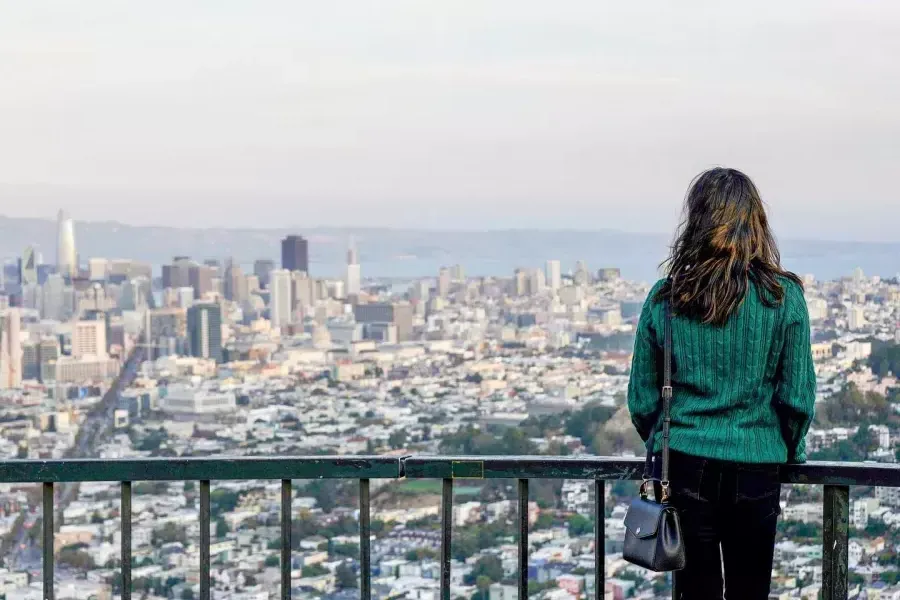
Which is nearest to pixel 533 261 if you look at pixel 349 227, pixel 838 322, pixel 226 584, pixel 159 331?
pixel 349 227

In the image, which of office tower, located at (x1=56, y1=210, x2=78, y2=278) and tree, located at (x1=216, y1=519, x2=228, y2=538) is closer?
tree, located at (x1=216, y1=519, x2=228, y2=538)

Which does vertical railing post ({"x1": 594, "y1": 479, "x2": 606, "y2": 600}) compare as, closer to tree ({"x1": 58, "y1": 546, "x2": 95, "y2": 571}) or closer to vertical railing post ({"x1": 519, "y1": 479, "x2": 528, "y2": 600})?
vertical railing post ({"x1": 519, "y1": 479, "x2": 528, "y2": 600})

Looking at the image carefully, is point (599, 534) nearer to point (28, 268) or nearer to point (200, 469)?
point (200, 469)

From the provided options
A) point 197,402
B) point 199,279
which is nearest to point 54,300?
point 199,279

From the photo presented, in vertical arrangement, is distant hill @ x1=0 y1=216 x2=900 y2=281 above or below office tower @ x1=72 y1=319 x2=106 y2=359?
above

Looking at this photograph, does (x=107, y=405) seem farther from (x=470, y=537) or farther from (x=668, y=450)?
(x=668, y=450)

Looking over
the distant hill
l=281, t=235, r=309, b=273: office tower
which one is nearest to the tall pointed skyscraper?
the distant hill

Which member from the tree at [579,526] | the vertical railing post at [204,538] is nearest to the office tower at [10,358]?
the tree at [579,526]
